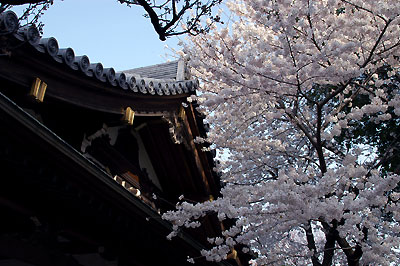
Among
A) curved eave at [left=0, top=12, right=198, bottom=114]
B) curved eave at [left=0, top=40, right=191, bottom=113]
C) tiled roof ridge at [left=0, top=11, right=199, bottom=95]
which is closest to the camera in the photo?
tiled roof ridge at [left=0, top=11, right=199, bottom=95]

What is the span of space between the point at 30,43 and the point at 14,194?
1397mm

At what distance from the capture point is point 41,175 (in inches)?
135

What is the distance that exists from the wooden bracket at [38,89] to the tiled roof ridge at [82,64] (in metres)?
0.28

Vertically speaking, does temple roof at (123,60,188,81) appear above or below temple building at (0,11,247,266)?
above

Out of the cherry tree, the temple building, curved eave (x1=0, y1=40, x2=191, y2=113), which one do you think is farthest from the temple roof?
curved eave (x1=0, y1=40, x2=191, y2=113)

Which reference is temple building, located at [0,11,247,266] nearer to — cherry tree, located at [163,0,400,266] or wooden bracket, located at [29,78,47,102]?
wooden bracket, located at [29,78,47,102]

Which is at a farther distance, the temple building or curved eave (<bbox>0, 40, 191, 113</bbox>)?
curved eave (<bbox>0, 40, 191, 113</bbox>)

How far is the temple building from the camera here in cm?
331

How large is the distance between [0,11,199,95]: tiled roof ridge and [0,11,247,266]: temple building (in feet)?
0.04

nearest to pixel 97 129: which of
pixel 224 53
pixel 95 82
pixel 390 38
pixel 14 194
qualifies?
pixel 95 82

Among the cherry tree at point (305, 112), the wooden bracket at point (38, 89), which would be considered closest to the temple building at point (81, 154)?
the wooden bracket at point (38, 89)

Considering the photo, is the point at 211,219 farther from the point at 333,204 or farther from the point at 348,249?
the point at 333,204

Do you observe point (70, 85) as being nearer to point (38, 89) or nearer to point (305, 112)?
point (38, 89)

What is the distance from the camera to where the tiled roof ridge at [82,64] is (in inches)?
115
